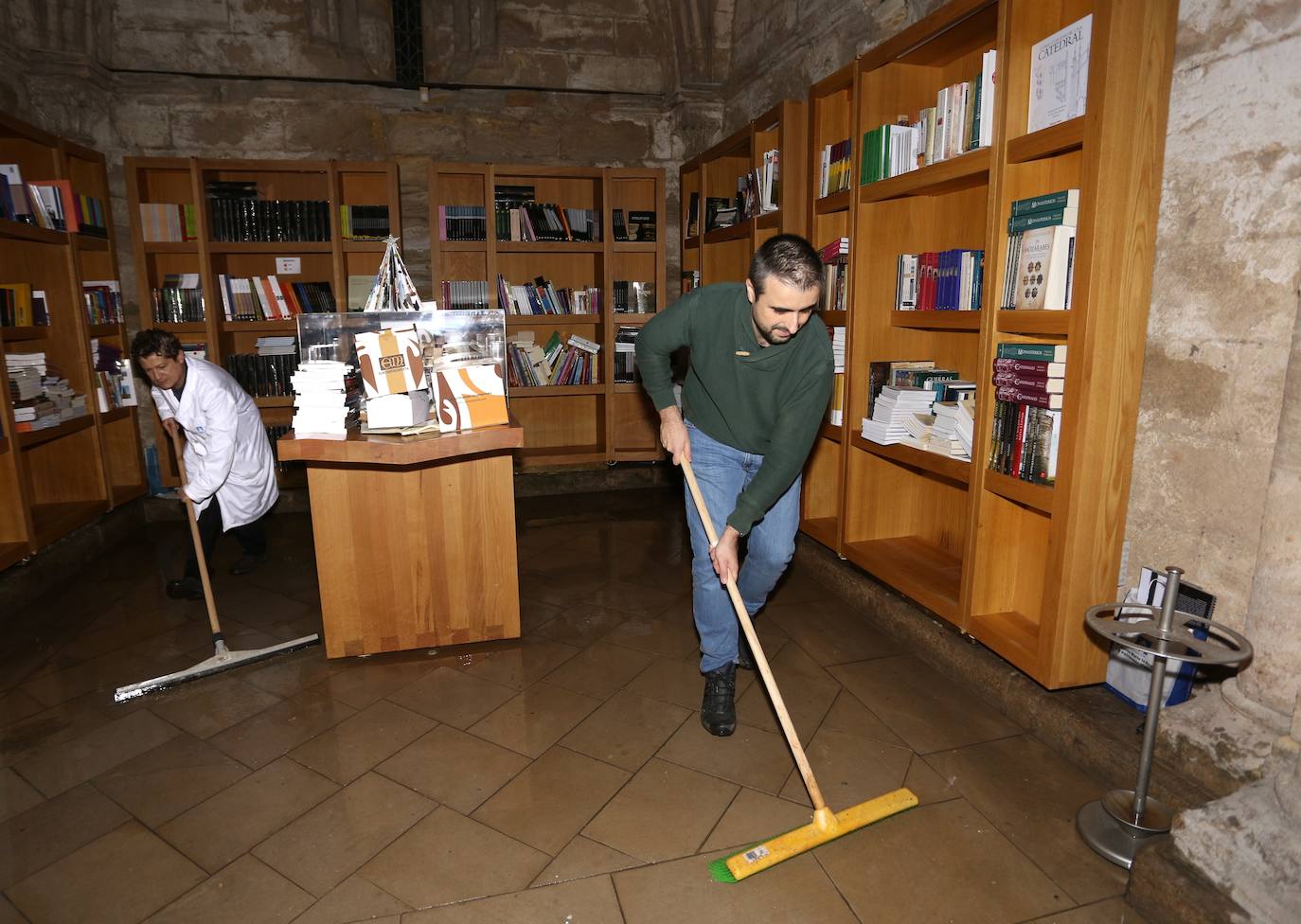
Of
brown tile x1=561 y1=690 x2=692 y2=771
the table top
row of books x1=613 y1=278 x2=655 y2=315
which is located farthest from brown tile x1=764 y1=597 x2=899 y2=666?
row of books x1=613 y1=278 x2=655 y2=315

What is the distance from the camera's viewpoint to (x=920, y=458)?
3.23 m

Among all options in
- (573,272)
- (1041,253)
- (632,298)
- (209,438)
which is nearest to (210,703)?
(209,438)

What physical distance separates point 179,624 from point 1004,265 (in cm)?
370

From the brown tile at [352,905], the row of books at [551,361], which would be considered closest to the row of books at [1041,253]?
the brown tile at [352,905]

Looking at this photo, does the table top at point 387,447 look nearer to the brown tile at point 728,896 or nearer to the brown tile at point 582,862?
the brown tile at point 582,862

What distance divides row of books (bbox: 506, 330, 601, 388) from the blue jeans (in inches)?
133

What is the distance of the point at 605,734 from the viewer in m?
2.66

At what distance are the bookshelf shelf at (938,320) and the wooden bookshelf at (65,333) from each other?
4.39 meters

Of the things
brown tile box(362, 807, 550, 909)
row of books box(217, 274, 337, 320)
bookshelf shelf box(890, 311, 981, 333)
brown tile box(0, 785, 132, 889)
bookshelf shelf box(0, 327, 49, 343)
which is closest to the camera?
brown tile box(362, 807, 550, 909)

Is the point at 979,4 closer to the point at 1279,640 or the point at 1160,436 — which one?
the point at 1160,436

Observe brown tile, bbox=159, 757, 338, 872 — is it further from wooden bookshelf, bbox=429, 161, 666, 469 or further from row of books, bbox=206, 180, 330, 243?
row of books, bbox=206, 180, 330, 243

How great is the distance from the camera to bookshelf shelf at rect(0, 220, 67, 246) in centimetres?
397

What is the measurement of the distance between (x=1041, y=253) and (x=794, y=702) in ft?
5.62

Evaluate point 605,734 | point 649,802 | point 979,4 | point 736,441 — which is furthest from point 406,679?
point 979,4
